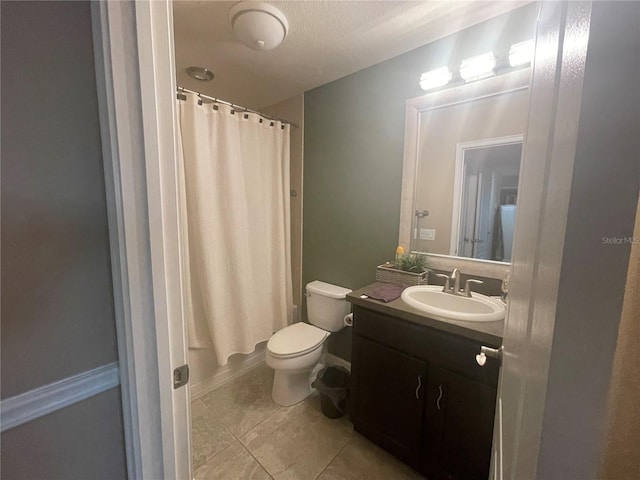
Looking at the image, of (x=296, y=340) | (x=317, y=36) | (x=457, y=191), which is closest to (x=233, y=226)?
(x=296, y=340)

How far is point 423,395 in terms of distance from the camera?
1.24 meters

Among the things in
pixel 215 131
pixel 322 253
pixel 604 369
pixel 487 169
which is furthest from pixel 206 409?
pixel 487 169

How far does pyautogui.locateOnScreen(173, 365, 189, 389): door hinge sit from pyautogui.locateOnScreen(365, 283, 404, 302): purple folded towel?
971mm

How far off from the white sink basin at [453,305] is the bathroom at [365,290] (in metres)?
0.01

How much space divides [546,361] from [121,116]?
0.79 meters

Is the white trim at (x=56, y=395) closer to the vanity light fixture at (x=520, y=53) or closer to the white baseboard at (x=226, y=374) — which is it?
the white baseboard at (x=226, y=374)

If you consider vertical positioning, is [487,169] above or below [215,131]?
below

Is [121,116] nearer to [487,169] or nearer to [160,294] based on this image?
[160,294]

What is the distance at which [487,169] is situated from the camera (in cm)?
145

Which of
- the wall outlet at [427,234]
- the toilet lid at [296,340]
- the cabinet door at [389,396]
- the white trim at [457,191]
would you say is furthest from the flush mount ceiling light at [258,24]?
the toilet lid at [296,340]

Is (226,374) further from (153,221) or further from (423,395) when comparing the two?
(153,221)

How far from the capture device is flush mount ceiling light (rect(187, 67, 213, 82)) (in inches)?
74.1

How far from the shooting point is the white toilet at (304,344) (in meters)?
1.74

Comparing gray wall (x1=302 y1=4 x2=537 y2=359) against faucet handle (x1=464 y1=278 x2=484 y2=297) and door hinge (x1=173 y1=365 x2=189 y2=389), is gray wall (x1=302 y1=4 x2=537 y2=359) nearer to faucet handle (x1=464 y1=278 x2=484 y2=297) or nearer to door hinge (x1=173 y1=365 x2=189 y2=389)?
faucet handle (x1=464 y1=278 x2=484 y2=297)
